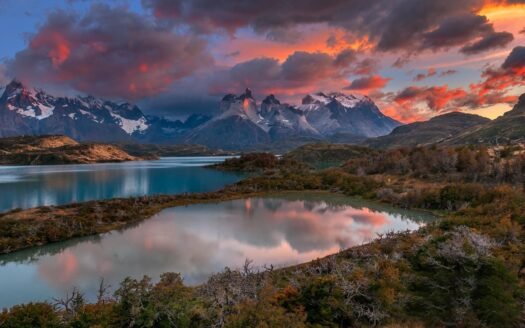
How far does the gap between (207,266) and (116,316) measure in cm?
1814

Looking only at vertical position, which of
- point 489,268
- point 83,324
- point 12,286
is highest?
point 489,268

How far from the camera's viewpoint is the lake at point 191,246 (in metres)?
31.3

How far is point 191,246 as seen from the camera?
135ft

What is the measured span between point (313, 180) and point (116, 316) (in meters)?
95.2

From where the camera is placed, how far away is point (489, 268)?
57.5 feet

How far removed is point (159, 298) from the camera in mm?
17000

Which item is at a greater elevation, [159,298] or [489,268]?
[489,268]

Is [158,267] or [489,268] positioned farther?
[158,267]

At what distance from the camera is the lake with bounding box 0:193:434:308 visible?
31.3 m

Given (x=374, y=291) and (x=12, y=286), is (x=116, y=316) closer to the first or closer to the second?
(x=374, y=291)

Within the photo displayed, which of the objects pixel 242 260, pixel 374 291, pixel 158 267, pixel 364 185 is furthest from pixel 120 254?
pixel 364 185

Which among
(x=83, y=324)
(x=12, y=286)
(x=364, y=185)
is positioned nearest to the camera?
(x=83, y=324)

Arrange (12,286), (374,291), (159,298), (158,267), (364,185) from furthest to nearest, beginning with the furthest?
1. (364,185)
2. (158,267)
3. (12,286)
4. (374,291)
5. (159,298)

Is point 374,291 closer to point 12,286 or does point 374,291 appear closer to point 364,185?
point 12,286
